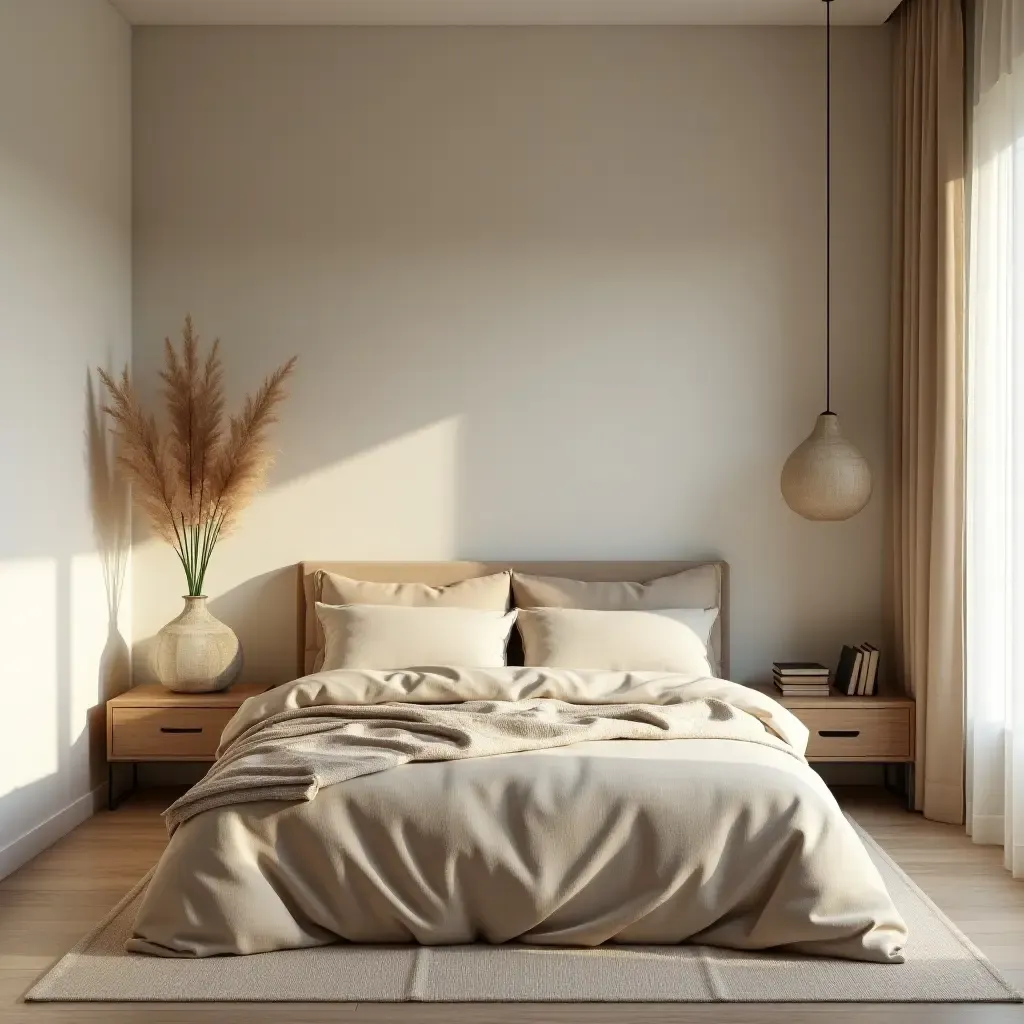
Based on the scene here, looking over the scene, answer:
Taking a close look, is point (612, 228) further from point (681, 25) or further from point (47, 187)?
point (47, 187)

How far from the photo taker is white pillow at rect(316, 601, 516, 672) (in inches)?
170

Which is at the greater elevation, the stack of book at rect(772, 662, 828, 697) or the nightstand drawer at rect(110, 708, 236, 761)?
the stack of book at rect(772, 662, 828, 697)

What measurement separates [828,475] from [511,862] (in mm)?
2166

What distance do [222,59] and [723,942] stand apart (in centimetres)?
392

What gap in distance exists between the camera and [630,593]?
4730mm

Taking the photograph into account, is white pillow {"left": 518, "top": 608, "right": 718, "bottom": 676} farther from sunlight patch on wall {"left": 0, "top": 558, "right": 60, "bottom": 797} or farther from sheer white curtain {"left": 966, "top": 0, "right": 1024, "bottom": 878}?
sunlight patch on wall {"left": 0, "top": 558, "right": 60, "bottom": 797}

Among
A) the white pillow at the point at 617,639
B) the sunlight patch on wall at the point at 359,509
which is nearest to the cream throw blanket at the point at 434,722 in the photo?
the white pillow at the point at 617,639

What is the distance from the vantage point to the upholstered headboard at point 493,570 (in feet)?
16.0

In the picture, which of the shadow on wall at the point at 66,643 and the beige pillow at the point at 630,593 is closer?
the shadow on wall at the point at 66,643

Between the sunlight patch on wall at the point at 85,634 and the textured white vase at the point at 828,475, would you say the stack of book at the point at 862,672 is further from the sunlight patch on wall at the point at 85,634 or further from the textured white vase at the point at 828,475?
the sunlight patch on wall at the point at 85,634

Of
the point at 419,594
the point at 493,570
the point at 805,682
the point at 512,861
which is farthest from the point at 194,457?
the point at 805,682

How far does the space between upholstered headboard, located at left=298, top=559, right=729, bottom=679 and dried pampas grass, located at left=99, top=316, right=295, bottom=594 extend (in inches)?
18.5

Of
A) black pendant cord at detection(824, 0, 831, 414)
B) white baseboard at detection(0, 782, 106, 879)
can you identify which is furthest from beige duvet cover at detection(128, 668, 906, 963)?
black pendant cord at detection(824, 0, 831, 414)

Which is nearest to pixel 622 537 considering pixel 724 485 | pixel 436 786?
pixel 724 485
